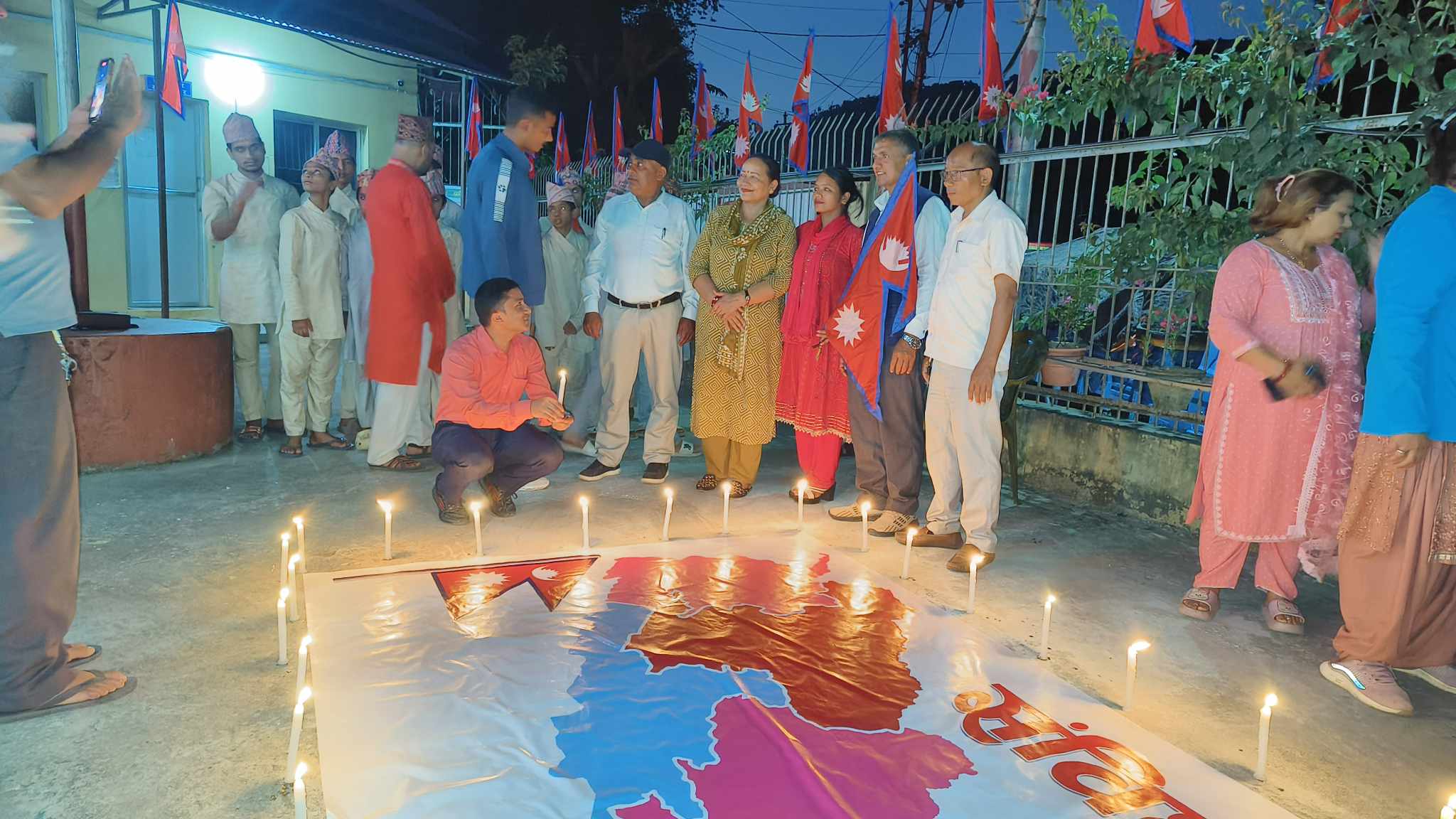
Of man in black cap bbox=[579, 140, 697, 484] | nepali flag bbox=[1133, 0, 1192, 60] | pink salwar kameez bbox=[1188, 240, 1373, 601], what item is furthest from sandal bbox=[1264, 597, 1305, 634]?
man in black cap bbox=[579, 140, 697, 484]

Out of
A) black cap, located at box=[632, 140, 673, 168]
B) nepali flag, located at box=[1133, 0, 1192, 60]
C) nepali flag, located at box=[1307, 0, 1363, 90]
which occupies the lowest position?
black cap, located at box=[632, 140, 673, 168]

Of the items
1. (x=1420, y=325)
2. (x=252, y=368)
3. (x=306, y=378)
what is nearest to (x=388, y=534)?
(x=306, y=378)

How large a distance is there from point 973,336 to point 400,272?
3216mm

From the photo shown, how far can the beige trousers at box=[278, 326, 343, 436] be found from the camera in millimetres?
5887

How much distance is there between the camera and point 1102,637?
11.3ft

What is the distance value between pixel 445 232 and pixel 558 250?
0.85 metres

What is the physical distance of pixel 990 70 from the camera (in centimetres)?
642

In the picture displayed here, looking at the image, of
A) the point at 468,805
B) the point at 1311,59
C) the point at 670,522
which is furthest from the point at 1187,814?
the point at 1311,59

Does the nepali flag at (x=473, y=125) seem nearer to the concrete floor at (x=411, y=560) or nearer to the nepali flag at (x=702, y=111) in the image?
the nepali flag at (x=702, y=111)

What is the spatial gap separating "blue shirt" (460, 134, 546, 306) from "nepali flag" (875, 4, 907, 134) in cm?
276

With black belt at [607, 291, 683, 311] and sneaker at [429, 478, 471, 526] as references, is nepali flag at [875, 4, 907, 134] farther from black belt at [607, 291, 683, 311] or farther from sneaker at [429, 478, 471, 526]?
sneaker at [429, 478, 471, 526]

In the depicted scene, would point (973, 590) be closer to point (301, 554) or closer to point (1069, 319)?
point (301, 554)

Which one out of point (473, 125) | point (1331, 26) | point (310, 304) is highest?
point (473, 125)

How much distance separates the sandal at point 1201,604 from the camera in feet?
12.0
